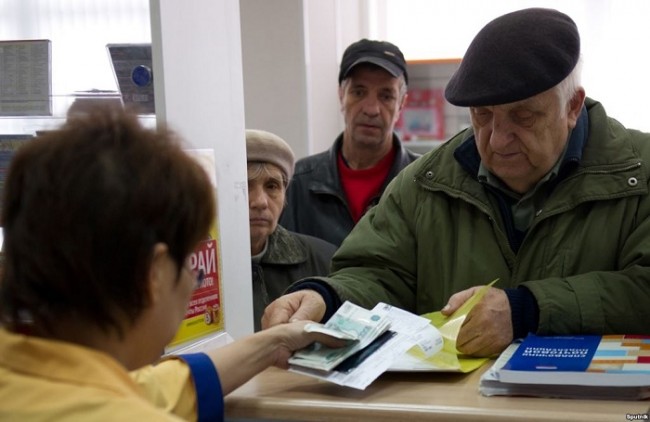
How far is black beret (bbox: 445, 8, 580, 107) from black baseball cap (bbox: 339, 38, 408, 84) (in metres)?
1.84

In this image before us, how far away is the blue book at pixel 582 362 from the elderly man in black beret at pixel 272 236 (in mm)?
1435

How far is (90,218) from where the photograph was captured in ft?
3.68

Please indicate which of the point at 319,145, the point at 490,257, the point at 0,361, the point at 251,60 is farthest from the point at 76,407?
the point at 319,145

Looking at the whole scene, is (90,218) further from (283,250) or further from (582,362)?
(283,250)

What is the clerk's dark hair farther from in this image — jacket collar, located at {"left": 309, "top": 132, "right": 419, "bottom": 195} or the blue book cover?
jacket collar, located at {"left": 309, "top": 132, "right": 419, "bottom": 195}

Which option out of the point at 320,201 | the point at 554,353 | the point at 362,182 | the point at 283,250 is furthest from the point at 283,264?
the point at 554,353

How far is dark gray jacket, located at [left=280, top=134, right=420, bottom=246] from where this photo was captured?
3796 mm

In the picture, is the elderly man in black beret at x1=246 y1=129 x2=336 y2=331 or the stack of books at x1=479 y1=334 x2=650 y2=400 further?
the elderly man in black beret at x1=246 y1=129 x2=336 y2=331

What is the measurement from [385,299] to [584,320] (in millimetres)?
488

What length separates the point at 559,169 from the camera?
6.82 feet

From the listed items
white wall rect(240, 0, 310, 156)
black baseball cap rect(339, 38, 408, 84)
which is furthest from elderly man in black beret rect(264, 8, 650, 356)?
white wall rect(240, 0, 310, 156)

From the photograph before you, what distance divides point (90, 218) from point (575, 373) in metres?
0.86

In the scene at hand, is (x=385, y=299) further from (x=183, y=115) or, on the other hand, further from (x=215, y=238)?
(x=183, y=115)

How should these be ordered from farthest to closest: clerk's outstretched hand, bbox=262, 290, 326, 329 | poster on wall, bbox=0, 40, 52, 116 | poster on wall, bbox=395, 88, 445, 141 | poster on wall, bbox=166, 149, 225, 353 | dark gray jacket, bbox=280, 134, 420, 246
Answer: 1. poster on wall, bbox=395, 88, 445, 141
2. dark gray jacket, bbox=280, 134, 420, 246
3. poster on wall, bbox=0, 40, 52, 116
4. poster on wall, bbox=166, 149, 225, 353
5. clerk's outstretched hand, bbox=262, 290, 326, 329
